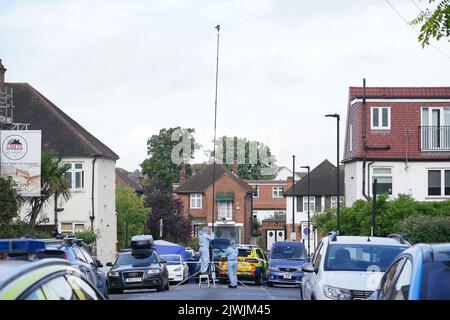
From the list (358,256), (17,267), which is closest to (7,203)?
(358,256)

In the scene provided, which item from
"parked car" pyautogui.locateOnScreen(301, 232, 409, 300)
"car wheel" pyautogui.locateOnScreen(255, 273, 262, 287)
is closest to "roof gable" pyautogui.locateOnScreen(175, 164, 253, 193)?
"car wheel" pyautogui.locateOnScreen(255, 273, 262, 287)

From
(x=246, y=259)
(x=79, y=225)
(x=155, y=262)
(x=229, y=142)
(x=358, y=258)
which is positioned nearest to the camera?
(x=358, y=258)

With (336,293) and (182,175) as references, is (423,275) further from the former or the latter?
(182,175)

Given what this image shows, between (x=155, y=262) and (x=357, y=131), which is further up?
(x=357, y=131)

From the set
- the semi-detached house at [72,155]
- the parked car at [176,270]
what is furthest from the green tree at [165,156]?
the parked car at [176,270]

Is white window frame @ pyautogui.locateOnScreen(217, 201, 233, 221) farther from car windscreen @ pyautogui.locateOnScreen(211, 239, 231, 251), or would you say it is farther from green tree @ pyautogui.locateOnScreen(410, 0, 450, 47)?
green tree @ pyautogui.locateOnScreen(410, 0, 450, 47)

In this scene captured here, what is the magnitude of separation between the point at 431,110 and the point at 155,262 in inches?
940

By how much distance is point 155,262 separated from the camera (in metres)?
34.0

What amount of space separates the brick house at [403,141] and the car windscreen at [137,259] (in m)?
21.0

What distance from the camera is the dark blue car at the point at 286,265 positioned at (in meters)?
41.9

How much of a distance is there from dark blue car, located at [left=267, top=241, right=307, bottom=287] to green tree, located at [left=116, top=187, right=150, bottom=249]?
111ft

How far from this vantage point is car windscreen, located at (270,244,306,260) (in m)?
44.3
